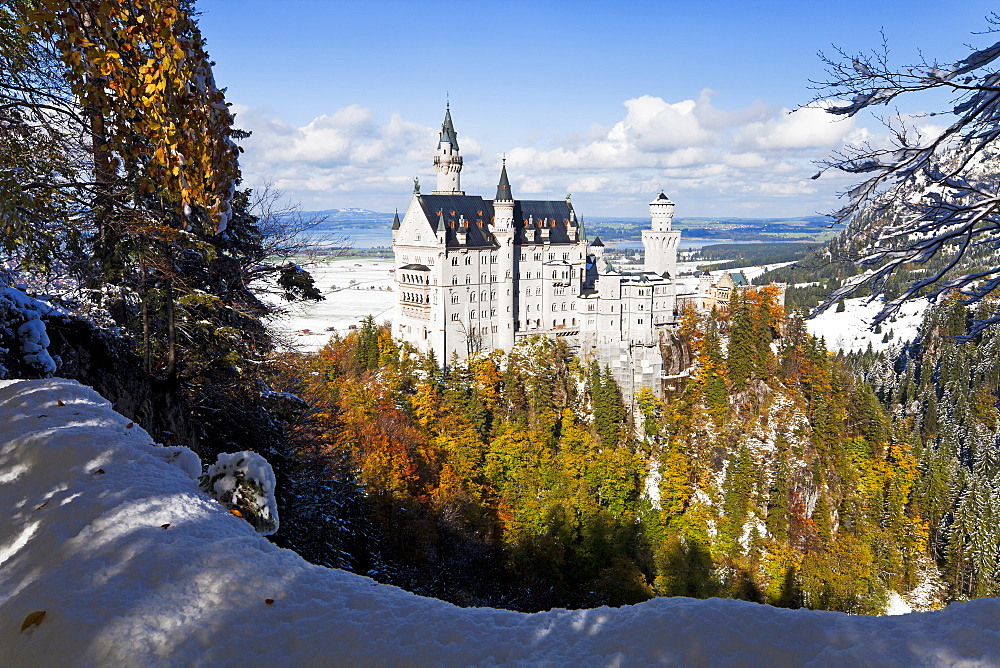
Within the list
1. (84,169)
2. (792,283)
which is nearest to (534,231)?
(84,169)

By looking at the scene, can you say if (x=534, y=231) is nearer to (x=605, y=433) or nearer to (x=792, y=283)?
(x=605, y=433)

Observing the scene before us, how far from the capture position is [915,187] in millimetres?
7328

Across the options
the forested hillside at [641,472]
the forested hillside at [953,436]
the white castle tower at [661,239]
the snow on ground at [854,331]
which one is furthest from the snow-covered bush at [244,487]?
the snow on ground at [854,331]

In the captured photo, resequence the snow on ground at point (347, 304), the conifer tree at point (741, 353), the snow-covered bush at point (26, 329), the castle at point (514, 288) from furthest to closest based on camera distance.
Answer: the snow on ground at point (347, 304)
the castle at point (514, 288)
the conifer tree at point (741, 353)
the snow-covered bush at point (26, 329)

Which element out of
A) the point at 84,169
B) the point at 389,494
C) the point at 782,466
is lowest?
the point at 782,466

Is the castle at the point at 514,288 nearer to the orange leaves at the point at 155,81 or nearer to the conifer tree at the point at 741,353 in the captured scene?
the conifer tree at the point at 741,353

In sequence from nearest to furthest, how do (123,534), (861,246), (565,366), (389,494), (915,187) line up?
1. (123,534)
2. (915,187)
3. (861,246)
4. (389,494)
5. (565,366)

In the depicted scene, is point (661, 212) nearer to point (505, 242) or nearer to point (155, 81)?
point (505, 242)

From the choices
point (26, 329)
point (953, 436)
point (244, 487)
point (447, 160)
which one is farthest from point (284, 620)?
point (953, 436)

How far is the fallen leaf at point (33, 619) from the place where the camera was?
11.5ft

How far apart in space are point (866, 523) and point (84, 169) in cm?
5820

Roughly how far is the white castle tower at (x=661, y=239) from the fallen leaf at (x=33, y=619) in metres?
66.0

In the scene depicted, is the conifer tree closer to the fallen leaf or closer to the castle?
the castle

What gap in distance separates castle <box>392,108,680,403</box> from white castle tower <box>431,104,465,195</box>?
16.5 inches
